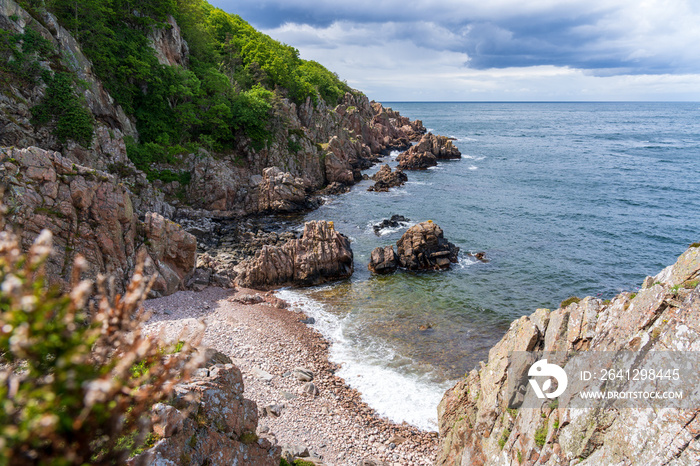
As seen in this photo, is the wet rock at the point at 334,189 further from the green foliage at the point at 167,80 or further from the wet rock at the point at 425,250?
the wet rock at the point at 425,250

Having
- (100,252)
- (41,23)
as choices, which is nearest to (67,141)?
(41,23)

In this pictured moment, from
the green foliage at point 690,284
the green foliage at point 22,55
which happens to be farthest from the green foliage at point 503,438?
the green foliage at point 22,55

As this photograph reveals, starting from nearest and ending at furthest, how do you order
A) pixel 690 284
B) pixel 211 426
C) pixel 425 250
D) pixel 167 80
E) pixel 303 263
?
pixel 690 284 → pixel 211 426 → pixel 303 263 → pixel 425 250 → pixel 167 80

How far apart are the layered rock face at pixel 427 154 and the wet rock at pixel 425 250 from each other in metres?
49.0

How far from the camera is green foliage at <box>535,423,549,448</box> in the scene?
1049 cm

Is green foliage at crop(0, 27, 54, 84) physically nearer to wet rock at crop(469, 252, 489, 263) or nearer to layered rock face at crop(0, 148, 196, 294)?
layered rock face at crop(0, 148, 196, 294)

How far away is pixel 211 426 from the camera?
10297 mm

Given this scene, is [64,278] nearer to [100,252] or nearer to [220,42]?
[100,252]

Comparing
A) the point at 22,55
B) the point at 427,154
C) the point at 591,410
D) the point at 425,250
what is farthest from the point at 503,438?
the point at 427,154

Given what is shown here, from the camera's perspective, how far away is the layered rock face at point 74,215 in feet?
68.7

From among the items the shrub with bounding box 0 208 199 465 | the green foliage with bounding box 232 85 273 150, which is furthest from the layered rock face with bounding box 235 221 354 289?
the shrub with bounding box 0 208 199 465

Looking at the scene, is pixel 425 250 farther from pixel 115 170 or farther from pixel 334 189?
pixel 115 170

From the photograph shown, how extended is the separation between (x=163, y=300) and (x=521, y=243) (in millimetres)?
37092

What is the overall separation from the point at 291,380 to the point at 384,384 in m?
5.37
